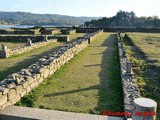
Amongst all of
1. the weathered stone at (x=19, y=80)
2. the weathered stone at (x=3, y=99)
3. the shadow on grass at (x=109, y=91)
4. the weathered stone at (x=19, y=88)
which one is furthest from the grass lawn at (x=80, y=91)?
the weathered stone at (x=3, y=99)

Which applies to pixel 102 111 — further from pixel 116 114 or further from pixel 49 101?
pixel 49 101

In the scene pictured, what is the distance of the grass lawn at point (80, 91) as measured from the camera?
6129mm

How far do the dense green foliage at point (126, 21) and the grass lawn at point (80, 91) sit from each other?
207ft

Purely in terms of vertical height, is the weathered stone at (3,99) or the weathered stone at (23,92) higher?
the weathered stone at (3,99)

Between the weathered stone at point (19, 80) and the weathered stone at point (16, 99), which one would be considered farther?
the weathered stone at point (19, 80)

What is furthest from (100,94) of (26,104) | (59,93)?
(26,104)

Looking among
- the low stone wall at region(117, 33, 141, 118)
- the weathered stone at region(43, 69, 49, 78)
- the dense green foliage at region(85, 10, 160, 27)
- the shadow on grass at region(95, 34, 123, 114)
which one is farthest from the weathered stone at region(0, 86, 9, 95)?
the dense green foliage at region(85, 10, 160, 27)

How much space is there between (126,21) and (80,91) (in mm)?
78003

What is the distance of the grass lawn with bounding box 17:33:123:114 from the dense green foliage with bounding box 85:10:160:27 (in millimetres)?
63082

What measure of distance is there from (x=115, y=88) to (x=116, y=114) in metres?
2.01

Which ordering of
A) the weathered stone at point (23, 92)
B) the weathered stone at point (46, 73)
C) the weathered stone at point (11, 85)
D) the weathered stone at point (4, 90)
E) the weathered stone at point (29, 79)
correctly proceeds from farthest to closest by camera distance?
the weathered stone at point (46, 73), the weathered stone at point (29, 79), the weathered stone at point (23, 92), the weathered stone at point (11, 85), the weathered stone at point (4, 90)

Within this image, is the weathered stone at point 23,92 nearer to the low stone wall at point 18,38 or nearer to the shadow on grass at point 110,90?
the shadow on grass at point 110,90

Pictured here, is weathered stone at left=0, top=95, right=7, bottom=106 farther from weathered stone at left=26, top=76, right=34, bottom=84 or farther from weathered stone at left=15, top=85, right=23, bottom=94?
weathered stone at left=26, top=76, right=34, bottom=84

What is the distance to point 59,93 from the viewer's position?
7.05m
